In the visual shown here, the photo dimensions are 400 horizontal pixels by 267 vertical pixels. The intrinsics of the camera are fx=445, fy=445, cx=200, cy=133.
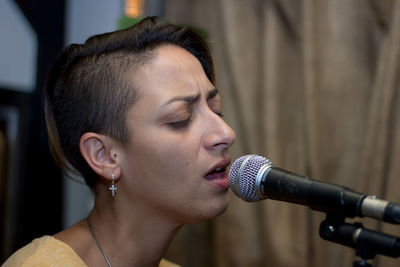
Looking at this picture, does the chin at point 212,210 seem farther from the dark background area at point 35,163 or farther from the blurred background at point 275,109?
the dark background area at point 35,163

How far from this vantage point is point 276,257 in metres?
1.91

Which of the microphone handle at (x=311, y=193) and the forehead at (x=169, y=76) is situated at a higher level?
the forehead at (x=169, y=76)

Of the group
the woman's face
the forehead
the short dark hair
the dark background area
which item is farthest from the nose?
the dark background area

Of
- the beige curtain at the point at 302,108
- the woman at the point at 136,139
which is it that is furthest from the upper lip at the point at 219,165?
the beige curtain at the point at 302,108

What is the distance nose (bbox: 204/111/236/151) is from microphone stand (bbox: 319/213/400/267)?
0.40m

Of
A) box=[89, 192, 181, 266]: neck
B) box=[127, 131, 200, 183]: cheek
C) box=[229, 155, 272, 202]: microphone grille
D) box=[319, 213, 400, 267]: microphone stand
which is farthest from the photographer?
box=[89, 192, 181, 266]: neck

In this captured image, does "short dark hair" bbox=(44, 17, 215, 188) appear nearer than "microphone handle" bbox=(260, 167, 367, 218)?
No

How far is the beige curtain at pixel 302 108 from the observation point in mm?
1525

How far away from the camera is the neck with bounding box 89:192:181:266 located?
1323mm

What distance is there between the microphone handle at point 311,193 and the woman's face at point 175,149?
0.89 feet

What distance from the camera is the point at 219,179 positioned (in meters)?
1.23

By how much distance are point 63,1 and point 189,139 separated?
211 centimetres

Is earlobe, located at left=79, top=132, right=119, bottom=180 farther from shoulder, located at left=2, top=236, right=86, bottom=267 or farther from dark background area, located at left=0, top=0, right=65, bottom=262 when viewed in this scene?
dark background area, located at left=0, top=0, right=65, bottom=262

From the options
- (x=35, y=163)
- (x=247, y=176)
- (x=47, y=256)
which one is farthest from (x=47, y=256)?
(x=35, y=163)
